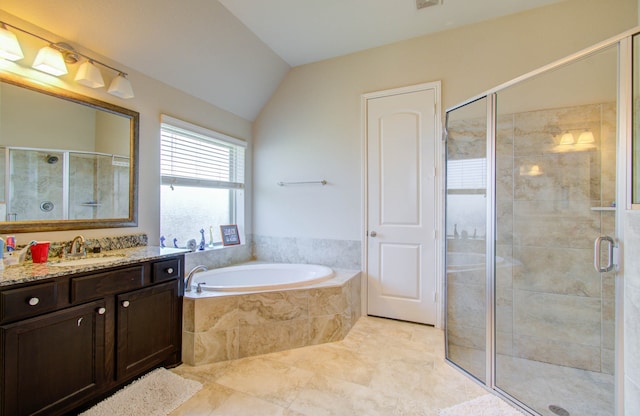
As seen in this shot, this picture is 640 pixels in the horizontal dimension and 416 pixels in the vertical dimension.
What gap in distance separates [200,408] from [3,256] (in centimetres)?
137

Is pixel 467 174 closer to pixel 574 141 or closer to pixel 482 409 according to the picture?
pixel 574 141

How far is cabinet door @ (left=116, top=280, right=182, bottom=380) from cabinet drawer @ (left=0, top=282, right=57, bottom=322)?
0.34 meters

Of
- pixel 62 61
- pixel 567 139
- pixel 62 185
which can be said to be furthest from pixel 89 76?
pixel 567 139

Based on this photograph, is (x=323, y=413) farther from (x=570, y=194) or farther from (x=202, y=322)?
(x=570, y=194)

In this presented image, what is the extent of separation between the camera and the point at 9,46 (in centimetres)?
156

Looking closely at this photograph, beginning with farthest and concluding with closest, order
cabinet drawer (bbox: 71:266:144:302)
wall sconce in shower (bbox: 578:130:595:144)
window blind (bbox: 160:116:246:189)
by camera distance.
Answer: window blind (bbox: 160:116:246:189) < wall sconce in shower (bbox: 578:130:595:144) < cabinet drawer (bbox: 71:266:144:302)

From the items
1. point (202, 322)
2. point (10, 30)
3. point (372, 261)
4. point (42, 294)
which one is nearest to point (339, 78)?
point (372, 261)

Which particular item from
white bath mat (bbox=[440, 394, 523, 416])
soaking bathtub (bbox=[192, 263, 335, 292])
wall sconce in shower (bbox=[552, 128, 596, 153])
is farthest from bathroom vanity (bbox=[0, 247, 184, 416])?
wall sconce in shower (bbox=[552, 128, 596, 153])

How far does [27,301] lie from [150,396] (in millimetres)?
884

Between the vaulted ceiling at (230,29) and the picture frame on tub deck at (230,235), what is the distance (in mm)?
1406

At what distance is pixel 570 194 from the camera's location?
2070 millimetres

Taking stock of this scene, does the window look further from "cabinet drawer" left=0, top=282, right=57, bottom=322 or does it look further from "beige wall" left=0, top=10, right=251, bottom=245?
"cabinet drawer" left=0, top=282, right=57, bottom=322

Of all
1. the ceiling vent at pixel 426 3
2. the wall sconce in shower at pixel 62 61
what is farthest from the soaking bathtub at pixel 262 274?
the ceiling vent at pixel 426 3

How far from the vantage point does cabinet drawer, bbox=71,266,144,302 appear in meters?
1.53
